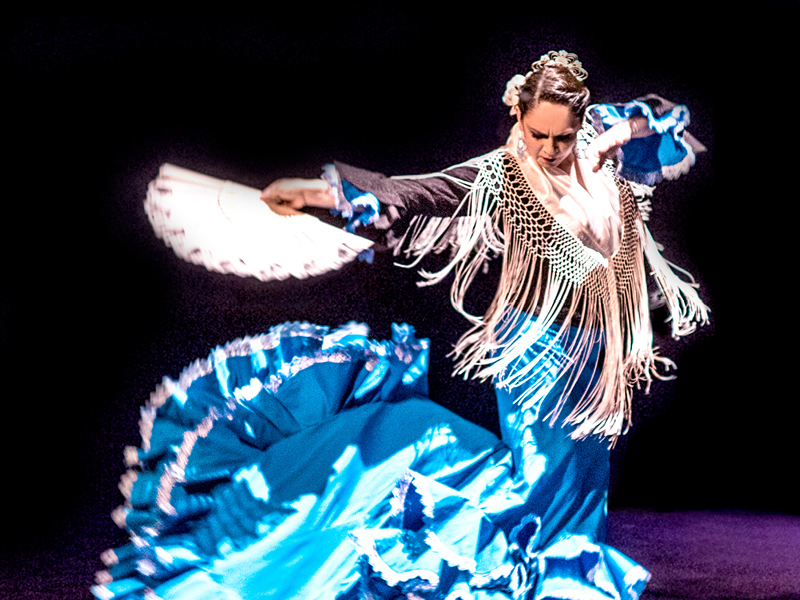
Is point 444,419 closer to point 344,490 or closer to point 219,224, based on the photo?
point 344,490

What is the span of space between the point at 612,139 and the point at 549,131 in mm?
182

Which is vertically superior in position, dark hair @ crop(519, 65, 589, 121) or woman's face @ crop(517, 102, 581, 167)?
dark hair @ crop(519, 65, 589, 121)

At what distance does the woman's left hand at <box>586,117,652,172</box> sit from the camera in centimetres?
154

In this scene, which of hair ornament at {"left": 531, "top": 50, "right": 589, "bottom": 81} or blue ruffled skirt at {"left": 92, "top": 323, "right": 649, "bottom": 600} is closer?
blue ruffled skirt at {"left": 92, "top": 323, "right": 649, "bottom": 600}

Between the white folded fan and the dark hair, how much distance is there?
1.35 feet

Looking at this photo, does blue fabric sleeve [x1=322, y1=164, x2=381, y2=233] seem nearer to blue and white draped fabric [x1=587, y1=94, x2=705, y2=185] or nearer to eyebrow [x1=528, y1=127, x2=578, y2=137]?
eyebrow [x1=528, y1=127, x2=578, y2=137]

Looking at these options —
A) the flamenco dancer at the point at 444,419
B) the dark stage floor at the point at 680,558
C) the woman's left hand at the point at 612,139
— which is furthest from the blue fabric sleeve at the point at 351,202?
the dark stage floor at the point at 680,558

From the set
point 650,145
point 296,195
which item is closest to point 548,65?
point 650,145

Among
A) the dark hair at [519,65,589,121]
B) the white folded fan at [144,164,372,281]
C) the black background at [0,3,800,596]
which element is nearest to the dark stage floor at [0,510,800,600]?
the black background at [0,3,800,596]

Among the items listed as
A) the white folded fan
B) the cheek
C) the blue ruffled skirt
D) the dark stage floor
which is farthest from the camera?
the dark stage floor

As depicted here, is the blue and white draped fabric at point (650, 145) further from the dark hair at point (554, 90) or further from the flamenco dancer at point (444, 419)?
the dark hair at point (554, 90)

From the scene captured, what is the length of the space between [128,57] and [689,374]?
1.64 m

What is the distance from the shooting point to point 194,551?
1195 millimetres

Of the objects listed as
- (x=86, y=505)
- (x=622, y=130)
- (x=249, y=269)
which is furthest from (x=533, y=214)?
(x=86, y=505)
